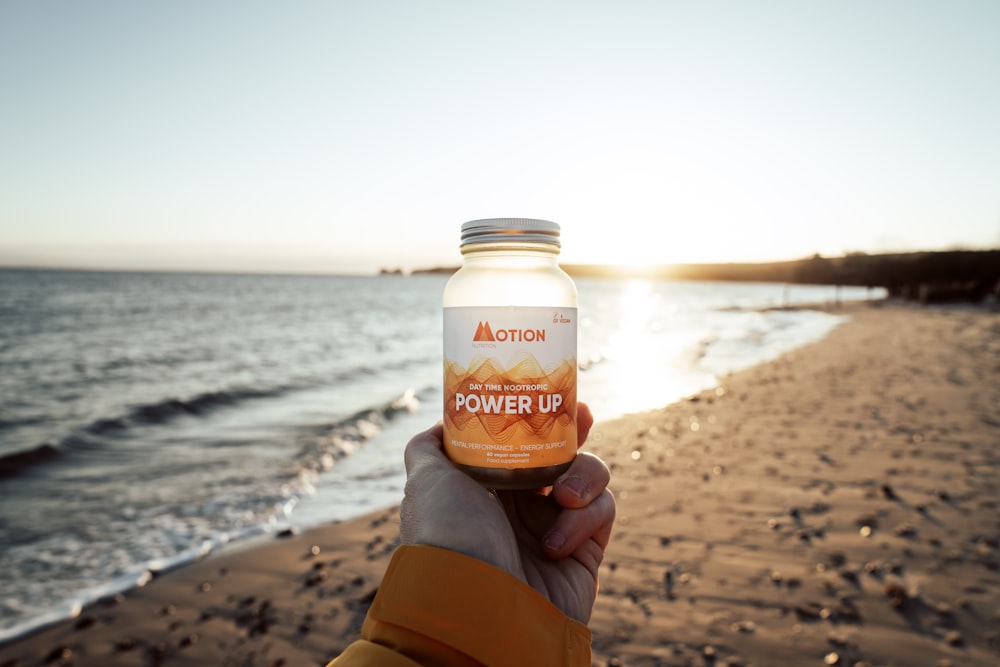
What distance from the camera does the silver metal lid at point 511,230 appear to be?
225 cm

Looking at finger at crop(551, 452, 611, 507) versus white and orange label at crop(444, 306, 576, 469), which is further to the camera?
finger at crop(551, 452, 611, 507)

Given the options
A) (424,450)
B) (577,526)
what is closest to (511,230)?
(424,450)

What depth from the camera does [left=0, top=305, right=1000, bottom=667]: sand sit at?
14.0ft

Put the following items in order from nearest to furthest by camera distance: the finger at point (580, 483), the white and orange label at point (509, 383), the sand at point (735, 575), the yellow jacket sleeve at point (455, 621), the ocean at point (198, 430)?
the yellow jacket sleeve at point (455, 621) < the white and orange label at point (509, 383) < the finger at point (580, 483) < the sand at point (735, 575) < the ocean at point (198, 430)

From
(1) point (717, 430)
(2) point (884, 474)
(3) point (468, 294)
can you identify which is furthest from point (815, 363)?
(3) point (468, 294)

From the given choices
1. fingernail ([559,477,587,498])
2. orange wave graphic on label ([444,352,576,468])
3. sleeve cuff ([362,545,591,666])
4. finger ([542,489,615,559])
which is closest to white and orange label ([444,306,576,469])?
orange wave graphic on label ([444,352,576,468])

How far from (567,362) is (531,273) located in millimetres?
398

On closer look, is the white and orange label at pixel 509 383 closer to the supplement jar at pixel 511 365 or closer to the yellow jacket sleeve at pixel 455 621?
the supplement jar at pixel 511 365

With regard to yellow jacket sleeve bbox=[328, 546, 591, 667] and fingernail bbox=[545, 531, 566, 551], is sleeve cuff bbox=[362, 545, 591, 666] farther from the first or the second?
fingernail bbox=[545, 531, 566, 551]

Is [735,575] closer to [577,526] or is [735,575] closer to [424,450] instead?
[577,526]

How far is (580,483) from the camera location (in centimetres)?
234

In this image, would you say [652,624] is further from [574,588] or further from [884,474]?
[884,474]

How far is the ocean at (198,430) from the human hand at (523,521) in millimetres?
5186

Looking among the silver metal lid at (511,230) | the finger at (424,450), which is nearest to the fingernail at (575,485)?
the finger at (424,450)
